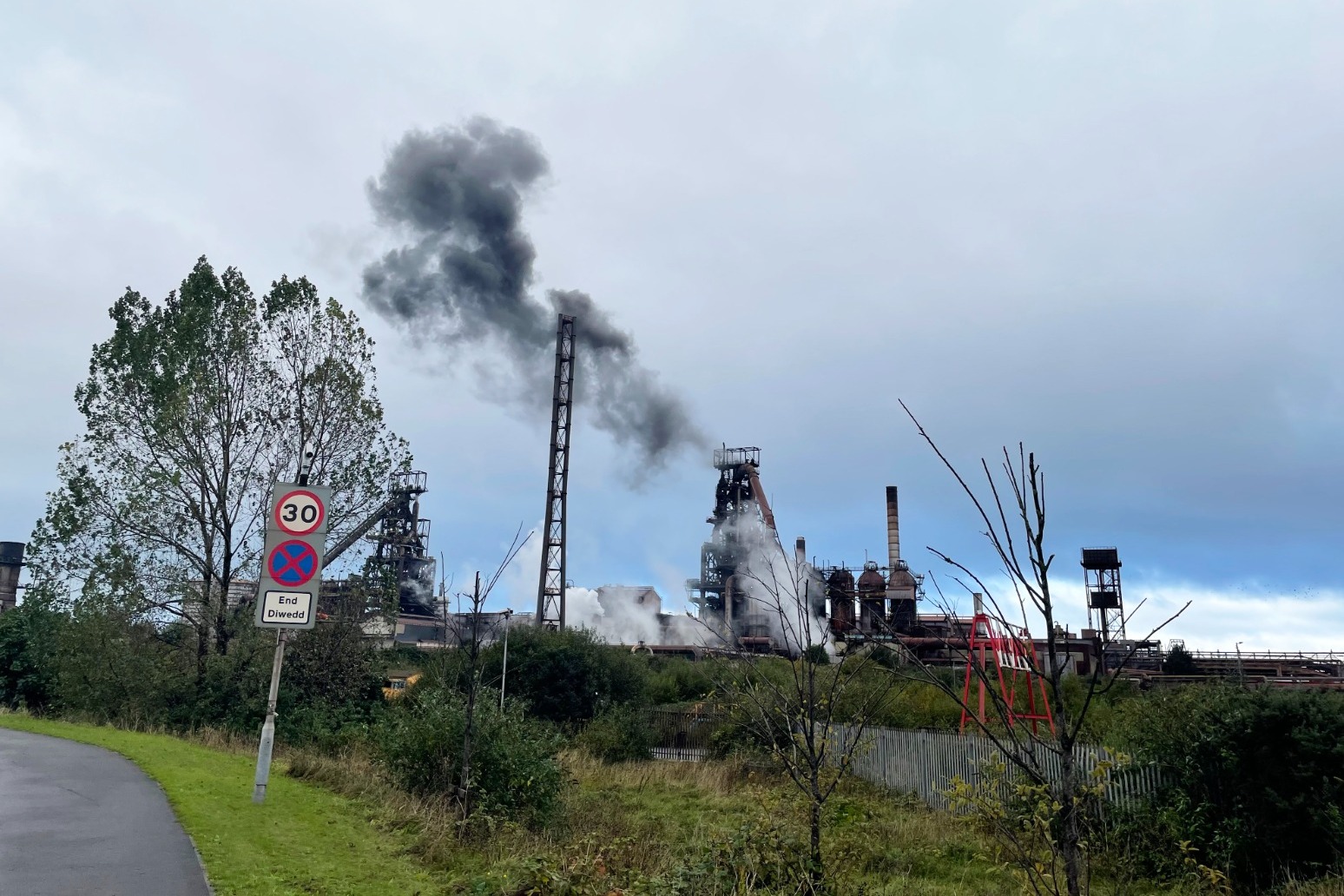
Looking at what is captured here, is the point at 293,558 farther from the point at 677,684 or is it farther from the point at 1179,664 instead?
the point at 1179,664

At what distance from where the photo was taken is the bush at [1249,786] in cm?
1184

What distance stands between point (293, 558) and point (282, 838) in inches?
135

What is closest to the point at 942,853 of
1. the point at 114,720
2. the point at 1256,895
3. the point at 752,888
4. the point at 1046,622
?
the point at 1256,895

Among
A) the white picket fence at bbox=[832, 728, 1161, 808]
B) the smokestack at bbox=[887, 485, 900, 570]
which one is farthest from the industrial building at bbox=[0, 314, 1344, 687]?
the white picket fence at bbox=[832, 728, 1161, 808]

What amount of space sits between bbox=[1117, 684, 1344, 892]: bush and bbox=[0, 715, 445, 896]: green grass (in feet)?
33.0

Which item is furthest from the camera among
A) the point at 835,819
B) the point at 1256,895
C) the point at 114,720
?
the point at 114,720

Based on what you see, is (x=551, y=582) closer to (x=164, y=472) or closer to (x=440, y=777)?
(x=164, y=472)

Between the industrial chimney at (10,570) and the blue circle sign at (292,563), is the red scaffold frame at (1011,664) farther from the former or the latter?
the industrial chimney at (10,570)

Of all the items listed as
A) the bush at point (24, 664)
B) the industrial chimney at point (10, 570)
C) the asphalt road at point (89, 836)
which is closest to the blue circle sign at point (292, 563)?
the asphalt road at point (89, 836)

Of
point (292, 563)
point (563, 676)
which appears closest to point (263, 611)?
point (292, 563)

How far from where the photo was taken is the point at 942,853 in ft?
46.0

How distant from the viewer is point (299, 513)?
11102 mm

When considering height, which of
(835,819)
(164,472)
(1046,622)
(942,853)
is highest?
(164,472)

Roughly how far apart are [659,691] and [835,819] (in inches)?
1163
